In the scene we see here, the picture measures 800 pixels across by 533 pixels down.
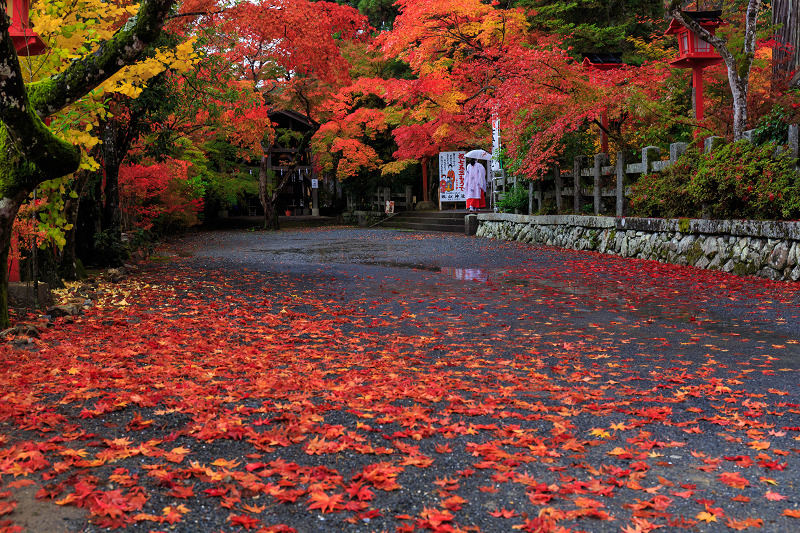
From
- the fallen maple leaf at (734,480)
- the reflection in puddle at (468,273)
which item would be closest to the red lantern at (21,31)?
the reflection in puddle at (468,273)

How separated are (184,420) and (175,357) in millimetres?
1671

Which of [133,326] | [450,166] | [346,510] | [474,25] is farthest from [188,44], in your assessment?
[450,166]

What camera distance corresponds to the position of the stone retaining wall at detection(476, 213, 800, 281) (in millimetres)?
9172

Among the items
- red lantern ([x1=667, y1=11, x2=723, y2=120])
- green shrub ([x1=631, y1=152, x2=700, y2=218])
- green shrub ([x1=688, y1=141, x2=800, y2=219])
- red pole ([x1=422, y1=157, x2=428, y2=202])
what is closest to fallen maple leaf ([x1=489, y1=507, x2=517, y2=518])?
green shrub ([x1=688, y1=141, x2=800, y2=219])

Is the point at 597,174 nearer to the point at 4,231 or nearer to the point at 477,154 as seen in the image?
the point at 477,154

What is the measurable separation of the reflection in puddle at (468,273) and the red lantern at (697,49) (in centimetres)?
560

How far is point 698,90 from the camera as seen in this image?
1278cm

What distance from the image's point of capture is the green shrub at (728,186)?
376 inches

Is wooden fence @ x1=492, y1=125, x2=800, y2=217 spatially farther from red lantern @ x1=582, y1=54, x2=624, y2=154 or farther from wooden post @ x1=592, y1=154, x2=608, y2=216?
red lantern @ x1=582, y1=54, x2=624, y2=154

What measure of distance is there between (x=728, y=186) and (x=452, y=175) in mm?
16797

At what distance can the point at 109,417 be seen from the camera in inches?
153

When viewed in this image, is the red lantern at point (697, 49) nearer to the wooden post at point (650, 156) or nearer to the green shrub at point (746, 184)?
the wooden post at point (650, 156)

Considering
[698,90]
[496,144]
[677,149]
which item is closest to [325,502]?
[677,149]

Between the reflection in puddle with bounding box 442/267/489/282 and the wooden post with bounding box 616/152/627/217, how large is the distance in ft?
13.7
